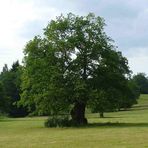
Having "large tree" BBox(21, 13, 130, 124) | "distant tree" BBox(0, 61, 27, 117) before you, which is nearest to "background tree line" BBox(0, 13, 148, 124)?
"large tree" BBox(21, 13, 130, 124)

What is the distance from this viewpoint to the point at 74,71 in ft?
182

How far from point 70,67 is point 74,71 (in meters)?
0.62

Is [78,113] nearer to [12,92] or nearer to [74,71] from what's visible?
[74,71]

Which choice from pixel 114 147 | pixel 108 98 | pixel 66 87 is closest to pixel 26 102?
pixel 66 87

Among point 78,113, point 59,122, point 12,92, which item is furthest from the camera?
point 12,92

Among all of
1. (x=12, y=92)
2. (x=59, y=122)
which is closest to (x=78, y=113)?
(x=59, y=122)

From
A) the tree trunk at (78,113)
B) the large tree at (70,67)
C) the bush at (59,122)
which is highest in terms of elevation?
the large tree at (70,67)

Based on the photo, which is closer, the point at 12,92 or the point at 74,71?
the point at 74,71

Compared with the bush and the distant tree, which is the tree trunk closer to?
the bush

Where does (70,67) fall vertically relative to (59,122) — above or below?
above

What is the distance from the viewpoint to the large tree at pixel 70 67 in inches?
2143

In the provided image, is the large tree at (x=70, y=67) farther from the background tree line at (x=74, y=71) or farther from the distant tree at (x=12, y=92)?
the distant tree at (x=12, y=92)

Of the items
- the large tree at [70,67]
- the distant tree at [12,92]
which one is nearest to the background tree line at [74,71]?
the large tree at [70,67]

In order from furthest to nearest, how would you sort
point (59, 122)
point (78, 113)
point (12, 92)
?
point (12, 92) < point (78, 113) < point (59, 122)
